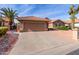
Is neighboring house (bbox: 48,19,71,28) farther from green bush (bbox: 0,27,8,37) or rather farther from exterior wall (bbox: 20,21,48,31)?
green bush (bbox: 0,27,8,37)

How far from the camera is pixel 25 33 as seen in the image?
5184 mm

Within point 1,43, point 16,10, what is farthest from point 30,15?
point 1,43

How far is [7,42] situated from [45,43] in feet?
2.05

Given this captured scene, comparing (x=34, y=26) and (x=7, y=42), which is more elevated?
(x=34, y=26)

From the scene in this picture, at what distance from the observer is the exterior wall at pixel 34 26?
516 centimetres

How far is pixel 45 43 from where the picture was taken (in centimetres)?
509

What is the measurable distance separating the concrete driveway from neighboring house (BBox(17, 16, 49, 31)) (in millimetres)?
85

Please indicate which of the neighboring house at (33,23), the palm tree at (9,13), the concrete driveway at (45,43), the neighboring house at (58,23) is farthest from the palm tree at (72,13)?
the palm tree at (9,13)

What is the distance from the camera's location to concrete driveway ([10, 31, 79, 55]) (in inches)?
198

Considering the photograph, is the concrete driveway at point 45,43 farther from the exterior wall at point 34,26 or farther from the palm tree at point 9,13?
the palm tree at point 9,13

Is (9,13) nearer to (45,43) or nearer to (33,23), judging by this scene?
(33,23)

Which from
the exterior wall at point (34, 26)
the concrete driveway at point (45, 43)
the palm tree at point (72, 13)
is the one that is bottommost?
the concrete driveway at point (45, 43)

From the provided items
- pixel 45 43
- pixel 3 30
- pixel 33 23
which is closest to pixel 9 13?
pixel 3 30

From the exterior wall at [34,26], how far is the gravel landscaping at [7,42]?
0.23 metres
